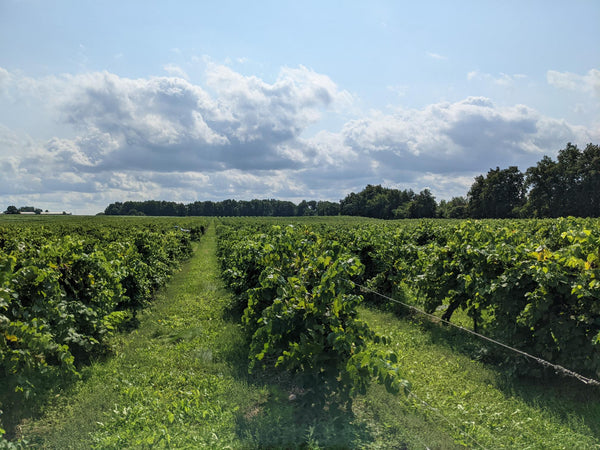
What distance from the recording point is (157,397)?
5.24m

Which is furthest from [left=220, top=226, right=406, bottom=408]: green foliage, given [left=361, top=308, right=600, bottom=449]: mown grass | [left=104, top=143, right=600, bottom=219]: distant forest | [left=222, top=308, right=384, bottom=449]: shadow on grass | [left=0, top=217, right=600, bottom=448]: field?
[left=104, top=143, right=600, bottom=219]: distant forest

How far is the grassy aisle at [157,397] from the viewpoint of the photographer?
4320 mm

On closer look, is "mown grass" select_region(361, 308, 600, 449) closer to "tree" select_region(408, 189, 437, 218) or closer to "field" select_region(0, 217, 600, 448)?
"field" select_region(0, 217, 600, 448)

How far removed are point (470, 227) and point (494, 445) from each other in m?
6.09

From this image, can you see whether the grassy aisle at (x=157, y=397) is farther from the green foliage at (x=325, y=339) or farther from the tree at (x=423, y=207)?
the tree at (x=423, y=207)

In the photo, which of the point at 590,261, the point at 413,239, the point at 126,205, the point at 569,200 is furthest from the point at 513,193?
the point at 126,205

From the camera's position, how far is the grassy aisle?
432 cm

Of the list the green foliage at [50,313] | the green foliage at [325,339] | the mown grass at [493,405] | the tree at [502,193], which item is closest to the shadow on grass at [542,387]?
the mown grass at [493,405]

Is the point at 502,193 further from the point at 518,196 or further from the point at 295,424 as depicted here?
the point at 295,424

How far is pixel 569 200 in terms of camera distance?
6469 cm

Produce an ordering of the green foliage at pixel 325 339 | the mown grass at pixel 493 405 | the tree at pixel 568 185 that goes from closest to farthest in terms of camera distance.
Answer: the green foliage at pixel 325 339, the mown grass at pixel 493 405, the tree at pixel 568 185

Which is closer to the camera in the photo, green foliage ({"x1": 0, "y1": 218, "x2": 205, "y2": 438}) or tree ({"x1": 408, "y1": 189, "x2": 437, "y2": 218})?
green foliage ({"x1": 0, "y1": 218, "x2": 205, "y2": 438})

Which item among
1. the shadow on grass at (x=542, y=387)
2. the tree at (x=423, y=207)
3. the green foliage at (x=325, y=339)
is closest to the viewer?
the green foliage at (x=325, y=339)

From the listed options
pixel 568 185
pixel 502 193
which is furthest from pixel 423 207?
pixel 568 185
